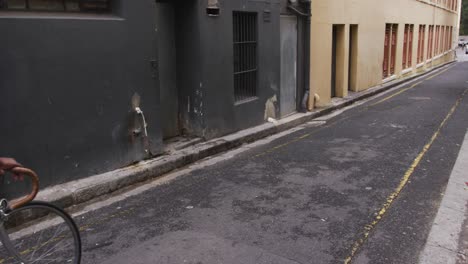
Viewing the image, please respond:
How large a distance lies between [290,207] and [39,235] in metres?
→ 2.68

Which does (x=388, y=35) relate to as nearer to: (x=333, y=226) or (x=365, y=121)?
(x=365, y=121)

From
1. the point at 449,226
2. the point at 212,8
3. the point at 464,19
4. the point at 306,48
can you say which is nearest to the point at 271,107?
the point at 306,48

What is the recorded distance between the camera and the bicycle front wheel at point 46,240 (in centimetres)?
329

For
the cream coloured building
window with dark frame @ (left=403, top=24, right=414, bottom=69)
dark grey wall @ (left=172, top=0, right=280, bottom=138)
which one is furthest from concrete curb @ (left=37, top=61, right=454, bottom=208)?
window with dark frame @ (left=403, top=24, right=414, bottom=69)

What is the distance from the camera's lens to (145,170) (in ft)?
21.6

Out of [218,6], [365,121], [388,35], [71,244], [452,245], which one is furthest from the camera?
[388,35]

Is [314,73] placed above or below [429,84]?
above

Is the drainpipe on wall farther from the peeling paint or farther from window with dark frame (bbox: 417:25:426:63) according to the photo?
window with dark frame (bbox: 417:25:426:63)

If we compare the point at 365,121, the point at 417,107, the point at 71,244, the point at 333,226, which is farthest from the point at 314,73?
the point at 71,244

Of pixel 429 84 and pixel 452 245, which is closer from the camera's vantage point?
pixel 452 245

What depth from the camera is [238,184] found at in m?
6.34

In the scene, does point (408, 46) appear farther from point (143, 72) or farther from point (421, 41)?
point (143, 72)

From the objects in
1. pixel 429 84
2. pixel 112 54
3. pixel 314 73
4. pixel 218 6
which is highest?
pixel 218 6

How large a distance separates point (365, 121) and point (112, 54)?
272 inches
